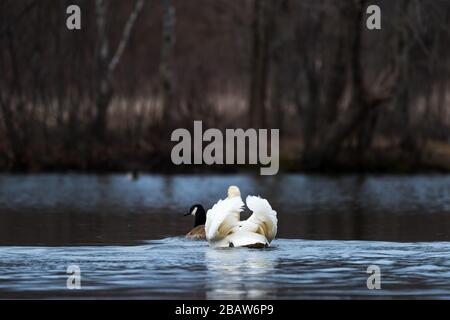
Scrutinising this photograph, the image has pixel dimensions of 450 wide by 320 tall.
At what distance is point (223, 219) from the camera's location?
18.6 meters

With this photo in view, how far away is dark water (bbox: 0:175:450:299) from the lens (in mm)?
15016

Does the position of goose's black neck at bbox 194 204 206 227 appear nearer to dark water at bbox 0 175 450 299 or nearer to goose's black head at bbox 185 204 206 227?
goose's black head at bbox 185 204 206 227

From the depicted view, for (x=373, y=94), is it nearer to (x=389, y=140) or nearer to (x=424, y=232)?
(x=389, y=140)

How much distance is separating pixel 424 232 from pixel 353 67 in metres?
17.3

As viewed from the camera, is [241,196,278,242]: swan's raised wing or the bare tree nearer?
[241,196,278,242]: swan's raised wing

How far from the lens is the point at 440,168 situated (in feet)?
133

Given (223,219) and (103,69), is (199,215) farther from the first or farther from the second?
(103,69)

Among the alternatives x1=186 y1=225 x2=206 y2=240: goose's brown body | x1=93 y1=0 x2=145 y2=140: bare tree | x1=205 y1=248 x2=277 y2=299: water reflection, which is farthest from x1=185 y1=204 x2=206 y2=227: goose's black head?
x1=93 y1=0 x2=145 y2=140: bare tree

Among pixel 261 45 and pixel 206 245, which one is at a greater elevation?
pixel 261 45

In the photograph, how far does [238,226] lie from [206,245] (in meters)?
0.91

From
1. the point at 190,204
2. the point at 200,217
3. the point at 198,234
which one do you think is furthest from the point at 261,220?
the point at 190,204

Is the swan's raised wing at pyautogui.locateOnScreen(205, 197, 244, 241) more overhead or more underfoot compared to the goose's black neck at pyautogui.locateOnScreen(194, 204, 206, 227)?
more overhead

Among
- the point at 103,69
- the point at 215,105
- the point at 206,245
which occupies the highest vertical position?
the point at 103,69
